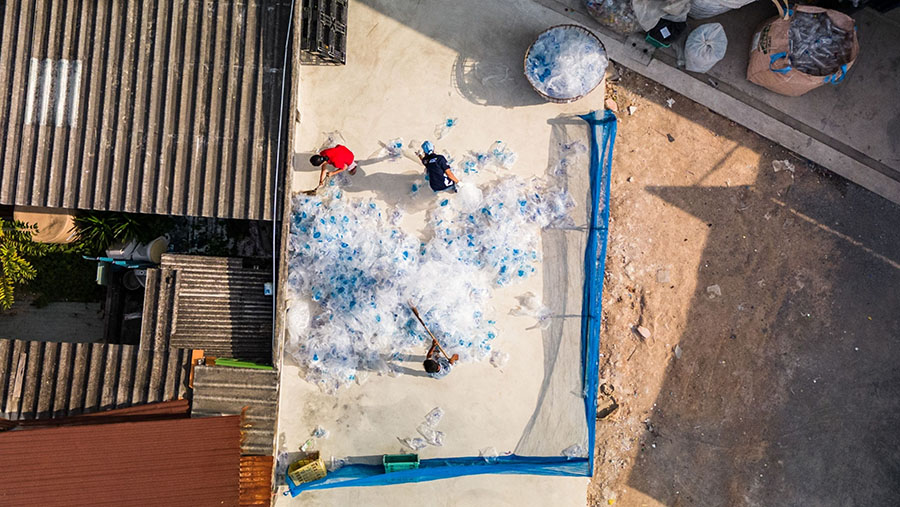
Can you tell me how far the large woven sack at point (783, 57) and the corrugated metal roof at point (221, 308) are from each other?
877 centimetres

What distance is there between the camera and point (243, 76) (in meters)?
7.43

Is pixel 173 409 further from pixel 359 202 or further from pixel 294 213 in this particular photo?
pixel 359 202

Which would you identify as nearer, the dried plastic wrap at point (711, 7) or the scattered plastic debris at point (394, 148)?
the dried plastic wrap at point (711, 7)

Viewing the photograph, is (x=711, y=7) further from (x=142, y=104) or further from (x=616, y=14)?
(x=142, y=104)

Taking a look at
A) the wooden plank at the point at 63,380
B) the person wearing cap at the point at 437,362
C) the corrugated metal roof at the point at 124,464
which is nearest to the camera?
the corrugated metal roof at the point at 124,464

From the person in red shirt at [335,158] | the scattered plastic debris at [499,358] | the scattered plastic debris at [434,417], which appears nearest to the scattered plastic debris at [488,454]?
the scattered plastic debris at [434,417]

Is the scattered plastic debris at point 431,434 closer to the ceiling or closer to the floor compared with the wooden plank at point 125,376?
closer to the floor

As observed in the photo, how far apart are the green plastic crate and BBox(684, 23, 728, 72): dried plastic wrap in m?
8.17

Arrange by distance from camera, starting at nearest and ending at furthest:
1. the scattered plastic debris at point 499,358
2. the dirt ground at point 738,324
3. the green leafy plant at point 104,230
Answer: the green leafy plant at point 104,230
the scattered plastic debris at point 499,358
the dirt ground at point 738,324

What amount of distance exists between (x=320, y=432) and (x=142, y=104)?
561cm

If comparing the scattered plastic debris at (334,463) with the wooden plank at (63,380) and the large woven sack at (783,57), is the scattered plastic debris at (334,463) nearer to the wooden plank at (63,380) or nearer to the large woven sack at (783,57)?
the wooden plank at (63,380)

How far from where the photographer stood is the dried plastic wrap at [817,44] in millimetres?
9148

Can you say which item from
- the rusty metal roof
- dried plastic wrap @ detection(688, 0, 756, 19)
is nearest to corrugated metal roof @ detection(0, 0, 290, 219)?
the rusty metal roof

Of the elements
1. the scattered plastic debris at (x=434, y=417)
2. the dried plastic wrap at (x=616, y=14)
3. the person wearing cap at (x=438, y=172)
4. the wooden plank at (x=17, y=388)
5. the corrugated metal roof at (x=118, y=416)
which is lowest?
the scattered plastic debris at (x=434, y=417)
